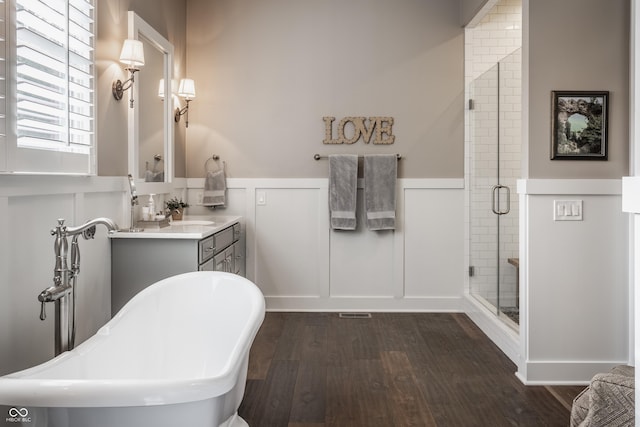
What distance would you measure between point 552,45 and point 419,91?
5.32 feet

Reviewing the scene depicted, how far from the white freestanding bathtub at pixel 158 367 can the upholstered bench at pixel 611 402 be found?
1150 mm

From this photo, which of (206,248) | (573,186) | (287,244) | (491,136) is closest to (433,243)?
(491,136)

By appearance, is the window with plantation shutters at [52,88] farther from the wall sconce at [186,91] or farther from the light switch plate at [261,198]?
the light switch plate at [261,198]

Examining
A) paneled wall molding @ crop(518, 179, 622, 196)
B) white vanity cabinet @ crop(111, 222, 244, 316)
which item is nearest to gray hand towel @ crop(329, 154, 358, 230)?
white vanity cabinet @ crop(111, 222, 244, 316)

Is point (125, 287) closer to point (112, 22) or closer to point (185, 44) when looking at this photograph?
point (112, 22)

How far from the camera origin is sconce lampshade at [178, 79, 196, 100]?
4104 mm

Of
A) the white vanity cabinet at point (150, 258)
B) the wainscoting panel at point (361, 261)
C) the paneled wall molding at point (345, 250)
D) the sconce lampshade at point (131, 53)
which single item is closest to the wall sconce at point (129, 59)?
the sconce lampshade at point (131, 53)

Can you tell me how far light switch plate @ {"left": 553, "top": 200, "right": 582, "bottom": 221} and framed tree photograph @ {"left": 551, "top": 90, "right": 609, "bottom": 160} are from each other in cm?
25

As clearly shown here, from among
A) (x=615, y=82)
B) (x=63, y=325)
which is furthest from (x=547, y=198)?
(x=63, y=325)

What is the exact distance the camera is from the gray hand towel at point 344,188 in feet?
14.0

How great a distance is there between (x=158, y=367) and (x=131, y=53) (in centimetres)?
180

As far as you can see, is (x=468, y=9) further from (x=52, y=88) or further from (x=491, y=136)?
(x=52, y=88)

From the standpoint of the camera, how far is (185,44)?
14.3 ft

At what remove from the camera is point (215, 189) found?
4324 millimetres
